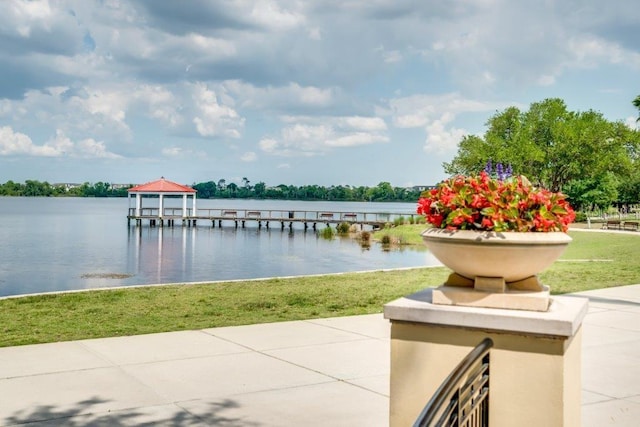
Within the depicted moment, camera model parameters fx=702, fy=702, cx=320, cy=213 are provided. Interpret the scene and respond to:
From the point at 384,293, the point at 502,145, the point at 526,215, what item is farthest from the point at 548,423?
the point at 502,145

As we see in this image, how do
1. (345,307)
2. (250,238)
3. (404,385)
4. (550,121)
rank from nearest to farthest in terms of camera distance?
(404,385), (345,307), (250,238), (550,121)

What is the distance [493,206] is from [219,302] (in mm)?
10700

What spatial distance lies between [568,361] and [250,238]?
60.2m

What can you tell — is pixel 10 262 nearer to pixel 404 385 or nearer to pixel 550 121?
pixel 404 385

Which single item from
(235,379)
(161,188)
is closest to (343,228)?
(161,188)

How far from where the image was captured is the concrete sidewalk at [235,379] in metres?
5.98

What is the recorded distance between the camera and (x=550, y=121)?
81.1 metres

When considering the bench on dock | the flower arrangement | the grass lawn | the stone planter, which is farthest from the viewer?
the bench on dock

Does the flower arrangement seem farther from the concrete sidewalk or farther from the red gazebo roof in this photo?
the red gazebo roof

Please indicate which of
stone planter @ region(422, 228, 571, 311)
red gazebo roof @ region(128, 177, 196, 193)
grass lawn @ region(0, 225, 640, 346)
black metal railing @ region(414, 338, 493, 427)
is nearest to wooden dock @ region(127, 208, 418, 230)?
red gazebo roof @ region(128, 177, 196, 193)

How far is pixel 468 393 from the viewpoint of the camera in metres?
3.64

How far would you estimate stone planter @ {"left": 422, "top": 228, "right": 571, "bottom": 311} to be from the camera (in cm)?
379

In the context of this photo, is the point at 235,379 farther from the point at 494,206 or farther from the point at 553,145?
the point at 553,145

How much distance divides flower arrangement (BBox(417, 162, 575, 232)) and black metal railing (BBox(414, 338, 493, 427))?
0.70m
